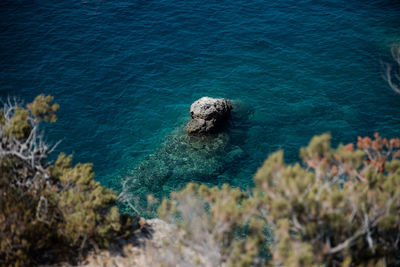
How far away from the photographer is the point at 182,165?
25906 mm

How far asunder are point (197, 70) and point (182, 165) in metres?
12.9

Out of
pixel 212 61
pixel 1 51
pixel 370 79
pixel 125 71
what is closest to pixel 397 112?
A: pixel 370 79

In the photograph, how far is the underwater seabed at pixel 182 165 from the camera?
79.0 feet

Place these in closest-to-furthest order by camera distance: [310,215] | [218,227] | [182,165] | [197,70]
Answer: [310,215]
[218,227]
[182,165]
[197,70]

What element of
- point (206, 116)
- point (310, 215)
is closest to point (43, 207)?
point (310, 215)

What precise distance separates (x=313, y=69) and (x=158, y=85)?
51.7 feet

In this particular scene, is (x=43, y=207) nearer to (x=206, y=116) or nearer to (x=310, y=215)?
(x=310, y=215)

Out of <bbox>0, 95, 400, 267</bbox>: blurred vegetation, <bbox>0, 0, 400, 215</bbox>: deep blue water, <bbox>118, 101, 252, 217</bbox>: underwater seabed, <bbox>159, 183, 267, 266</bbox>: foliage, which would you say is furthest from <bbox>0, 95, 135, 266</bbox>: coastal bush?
<bbox>0, 0, 400, 215</bbox>: deep blue water

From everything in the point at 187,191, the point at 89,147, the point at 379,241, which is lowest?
the point at 89,147

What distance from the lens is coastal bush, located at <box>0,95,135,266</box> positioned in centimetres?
1401

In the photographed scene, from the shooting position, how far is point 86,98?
31297 mm

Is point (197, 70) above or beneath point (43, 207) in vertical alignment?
above

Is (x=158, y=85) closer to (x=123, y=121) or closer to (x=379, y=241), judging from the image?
(x=123, y=121)

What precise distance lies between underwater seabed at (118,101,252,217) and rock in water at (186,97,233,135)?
62cm
